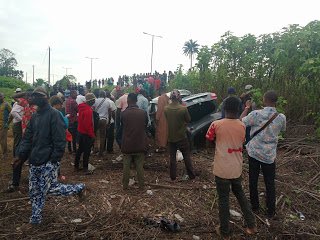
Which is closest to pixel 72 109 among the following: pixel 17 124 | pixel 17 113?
pixel 17 113

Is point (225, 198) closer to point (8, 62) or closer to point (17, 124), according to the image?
point (17, 124)

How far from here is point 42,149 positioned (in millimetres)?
4137

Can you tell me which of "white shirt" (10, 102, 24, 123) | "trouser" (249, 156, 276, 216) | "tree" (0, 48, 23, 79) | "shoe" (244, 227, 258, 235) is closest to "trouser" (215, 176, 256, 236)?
"shoe" (244, 227, 258, 235)

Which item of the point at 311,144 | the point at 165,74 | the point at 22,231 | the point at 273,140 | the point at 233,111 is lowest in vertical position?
the point at 22,231

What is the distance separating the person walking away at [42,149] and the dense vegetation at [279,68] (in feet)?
27.8

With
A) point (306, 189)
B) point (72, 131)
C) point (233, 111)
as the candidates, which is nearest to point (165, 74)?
point (72, 131)

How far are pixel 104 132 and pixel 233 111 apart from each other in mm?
4725

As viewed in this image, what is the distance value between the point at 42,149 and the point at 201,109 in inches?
216

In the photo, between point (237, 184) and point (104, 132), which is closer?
point (237, 184)

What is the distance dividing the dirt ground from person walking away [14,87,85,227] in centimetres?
45

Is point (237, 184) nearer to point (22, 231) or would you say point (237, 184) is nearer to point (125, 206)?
point (125, 206)

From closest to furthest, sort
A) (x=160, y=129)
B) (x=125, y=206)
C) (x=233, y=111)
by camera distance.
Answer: (x=233, y=111) < (x=125, y=206) < (x=160, y=129)

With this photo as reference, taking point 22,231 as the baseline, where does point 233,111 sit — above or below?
above

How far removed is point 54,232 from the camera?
4.05 m
